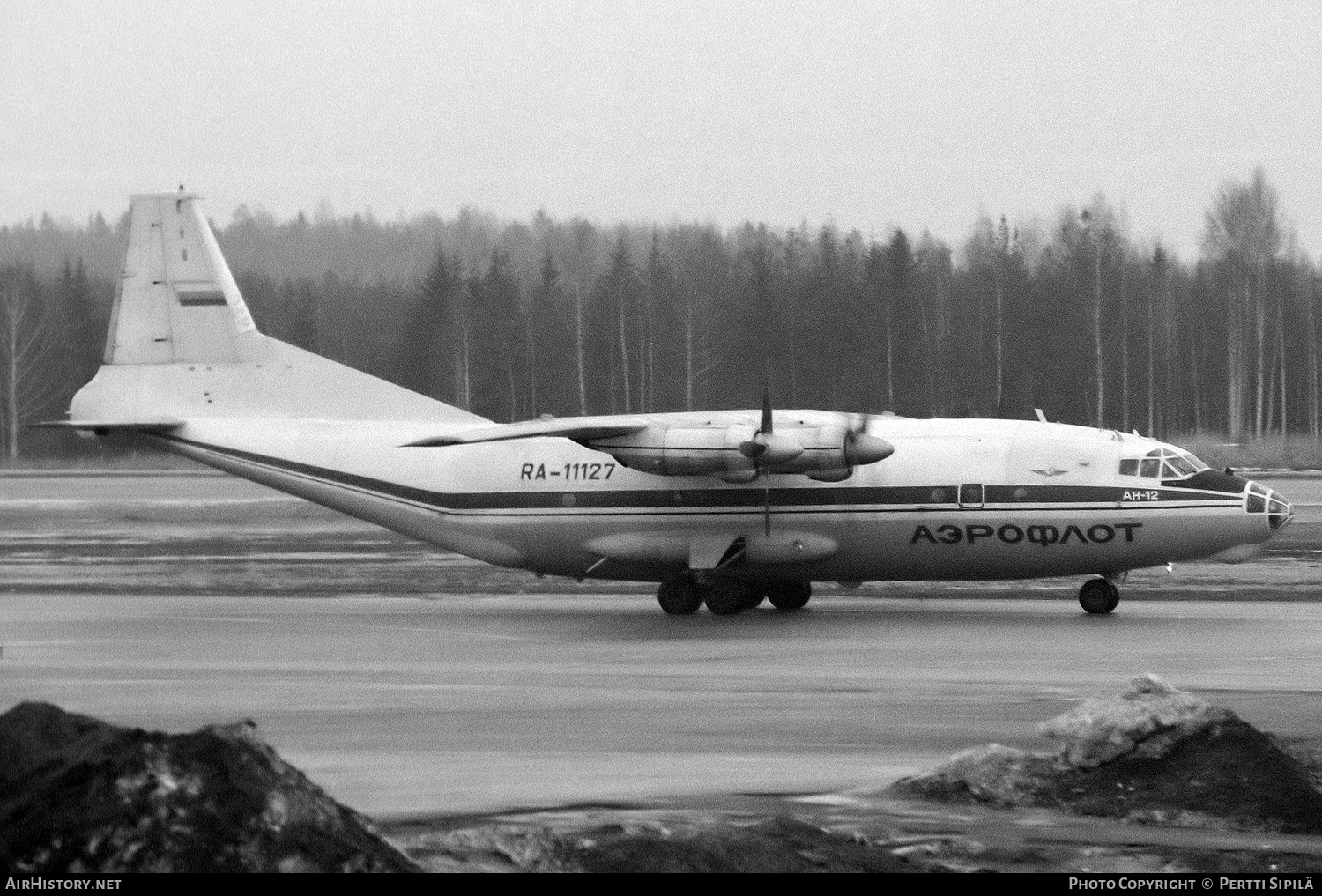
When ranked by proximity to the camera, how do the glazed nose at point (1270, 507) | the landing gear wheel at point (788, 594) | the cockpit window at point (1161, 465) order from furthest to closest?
the landing gear wheel at point (788, 594) < the cockpit window at point (1161, 465) < the glazed nose at point (1270, 507)

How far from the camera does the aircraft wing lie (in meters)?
24.0

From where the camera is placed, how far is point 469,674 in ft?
61.7

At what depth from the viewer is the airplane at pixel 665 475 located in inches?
967

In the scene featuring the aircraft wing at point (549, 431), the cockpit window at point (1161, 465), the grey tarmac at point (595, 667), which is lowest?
the grey tarmac at point (595, 667)

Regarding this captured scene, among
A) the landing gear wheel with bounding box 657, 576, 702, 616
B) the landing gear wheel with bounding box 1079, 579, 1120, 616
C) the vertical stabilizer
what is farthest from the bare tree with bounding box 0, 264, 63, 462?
the landing gear wheel with bounding box 1079, 579, 1120, 616

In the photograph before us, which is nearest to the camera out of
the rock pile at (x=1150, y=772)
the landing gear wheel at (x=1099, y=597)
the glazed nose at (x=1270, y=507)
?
the rock pile at (x=1150, y=772)

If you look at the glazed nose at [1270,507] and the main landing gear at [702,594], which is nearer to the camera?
the glazed nose at [1270,507]

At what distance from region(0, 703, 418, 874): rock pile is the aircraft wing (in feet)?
50.1

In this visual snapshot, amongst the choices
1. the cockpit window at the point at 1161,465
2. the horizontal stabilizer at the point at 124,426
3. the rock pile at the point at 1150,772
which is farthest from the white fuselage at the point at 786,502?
the rock pile at the point at 1150,772

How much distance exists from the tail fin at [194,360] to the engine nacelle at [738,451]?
3.93 m

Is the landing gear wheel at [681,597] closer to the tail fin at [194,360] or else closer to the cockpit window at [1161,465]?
the tail fin at [194,360]

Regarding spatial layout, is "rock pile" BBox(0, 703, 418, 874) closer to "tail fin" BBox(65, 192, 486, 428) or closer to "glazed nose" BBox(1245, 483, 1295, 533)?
"glazed nose" BBox(1245, 483, 1295, 533)

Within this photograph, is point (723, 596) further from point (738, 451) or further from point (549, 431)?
point (549, 431)

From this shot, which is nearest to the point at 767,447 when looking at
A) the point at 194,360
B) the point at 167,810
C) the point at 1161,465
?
the point at 1161,465
